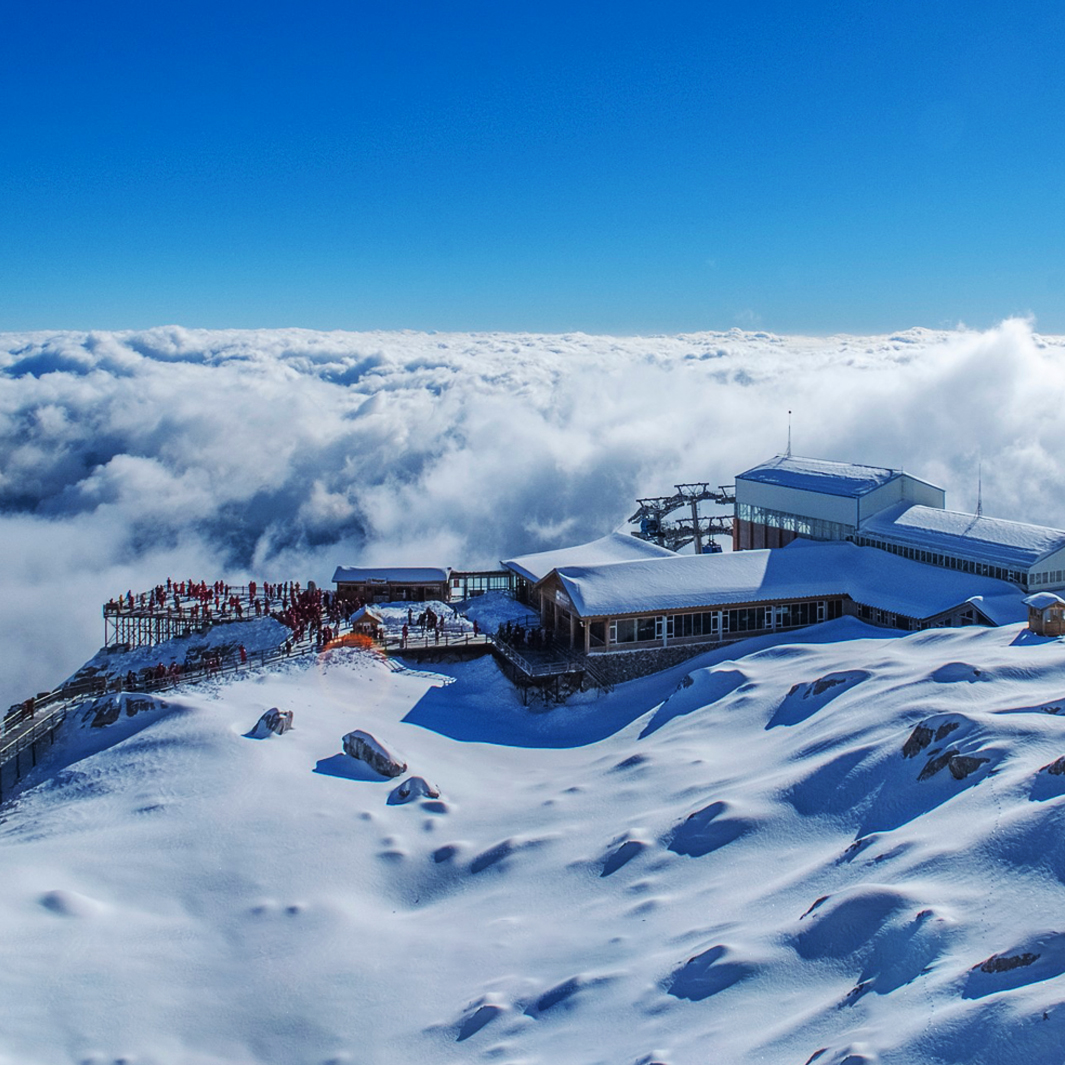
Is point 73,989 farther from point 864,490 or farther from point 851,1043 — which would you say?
point 864,490

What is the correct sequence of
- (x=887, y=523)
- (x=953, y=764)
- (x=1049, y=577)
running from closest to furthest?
(x=953, y=764) < (x=1049, y=577) < (x=887, y=523)

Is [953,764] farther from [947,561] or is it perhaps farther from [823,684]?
[947,561]

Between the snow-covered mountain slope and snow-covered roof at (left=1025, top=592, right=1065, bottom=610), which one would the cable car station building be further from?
the snow-covered mountain slope

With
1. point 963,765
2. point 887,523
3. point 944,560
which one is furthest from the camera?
point 887,523

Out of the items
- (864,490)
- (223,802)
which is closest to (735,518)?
(864,490)

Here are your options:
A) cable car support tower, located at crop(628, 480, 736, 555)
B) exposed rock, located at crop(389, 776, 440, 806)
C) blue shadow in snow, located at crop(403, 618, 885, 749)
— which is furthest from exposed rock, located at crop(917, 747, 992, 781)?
cable car support tower, located at crop(628, 480, 736, 555)

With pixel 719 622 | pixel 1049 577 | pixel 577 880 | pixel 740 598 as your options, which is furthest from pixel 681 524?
pixel 577 880

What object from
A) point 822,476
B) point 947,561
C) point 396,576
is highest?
point 822,476
